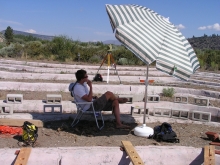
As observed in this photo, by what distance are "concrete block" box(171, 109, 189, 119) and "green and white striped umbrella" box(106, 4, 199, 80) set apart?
2157mm

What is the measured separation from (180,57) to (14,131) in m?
3.24

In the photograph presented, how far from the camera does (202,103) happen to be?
9977 mm

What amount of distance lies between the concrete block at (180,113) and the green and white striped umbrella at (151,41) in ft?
7.08

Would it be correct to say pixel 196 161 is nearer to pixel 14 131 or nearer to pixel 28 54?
pixel 14 131

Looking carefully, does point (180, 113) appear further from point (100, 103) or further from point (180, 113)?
point (100, 103)

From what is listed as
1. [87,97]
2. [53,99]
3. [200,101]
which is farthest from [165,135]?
[200,101]

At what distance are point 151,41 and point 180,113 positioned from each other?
A: 3.07 m

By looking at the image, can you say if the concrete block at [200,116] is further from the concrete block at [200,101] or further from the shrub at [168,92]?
the shrub at [168,92]

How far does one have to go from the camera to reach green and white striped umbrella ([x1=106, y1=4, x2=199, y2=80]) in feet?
17.7

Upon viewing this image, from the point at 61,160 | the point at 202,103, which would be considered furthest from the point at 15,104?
the point at 202,103

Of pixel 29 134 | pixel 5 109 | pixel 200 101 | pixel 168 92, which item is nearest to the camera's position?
pixel 29 134

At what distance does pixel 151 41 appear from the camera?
5.51 meters

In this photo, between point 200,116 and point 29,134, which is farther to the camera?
point 200,116

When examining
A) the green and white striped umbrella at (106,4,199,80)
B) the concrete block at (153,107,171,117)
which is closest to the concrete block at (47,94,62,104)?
the concrete block at (153,107,171,117)
